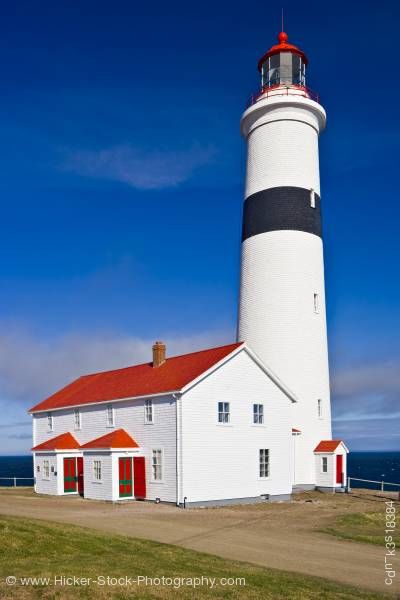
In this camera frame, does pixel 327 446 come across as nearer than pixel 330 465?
No

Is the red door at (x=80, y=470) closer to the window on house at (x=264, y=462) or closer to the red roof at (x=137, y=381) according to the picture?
the red roof at (x=137, y=381)

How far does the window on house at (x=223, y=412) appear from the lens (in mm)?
26578

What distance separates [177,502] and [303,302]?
11453 mm

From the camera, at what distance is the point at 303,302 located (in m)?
30.3

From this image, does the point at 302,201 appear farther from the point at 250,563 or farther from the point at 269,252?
the point at 250,563

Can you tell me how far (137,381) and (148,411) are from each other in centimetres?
336

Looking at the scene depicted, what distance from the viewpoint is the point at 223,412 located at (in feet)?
87.6

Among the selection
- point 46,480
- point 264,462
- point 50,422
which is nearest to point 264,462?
point 264,462

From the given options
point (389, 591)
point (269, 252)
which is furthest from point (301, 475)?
point (389, 591)

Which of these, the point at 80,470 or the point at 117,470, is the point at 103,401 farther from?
the point at 117,470

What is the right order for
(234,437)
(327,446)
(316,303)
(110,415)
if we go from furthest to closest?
(316,303) < (110,415) < (327,446) < (234,437)

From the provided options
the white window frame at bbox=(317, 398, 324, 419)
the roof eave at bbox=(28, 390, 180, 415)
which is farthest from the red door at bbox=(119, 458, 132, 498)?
the white window frame at bbox=(317, 398, 324, 419)

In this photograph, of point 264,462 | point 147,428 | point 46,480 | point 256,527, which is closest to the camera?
point 256,527

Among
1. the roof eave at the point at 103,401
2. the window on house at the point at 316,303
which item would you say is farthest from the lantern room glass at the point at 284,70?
the roof eave at the point at 103,401
